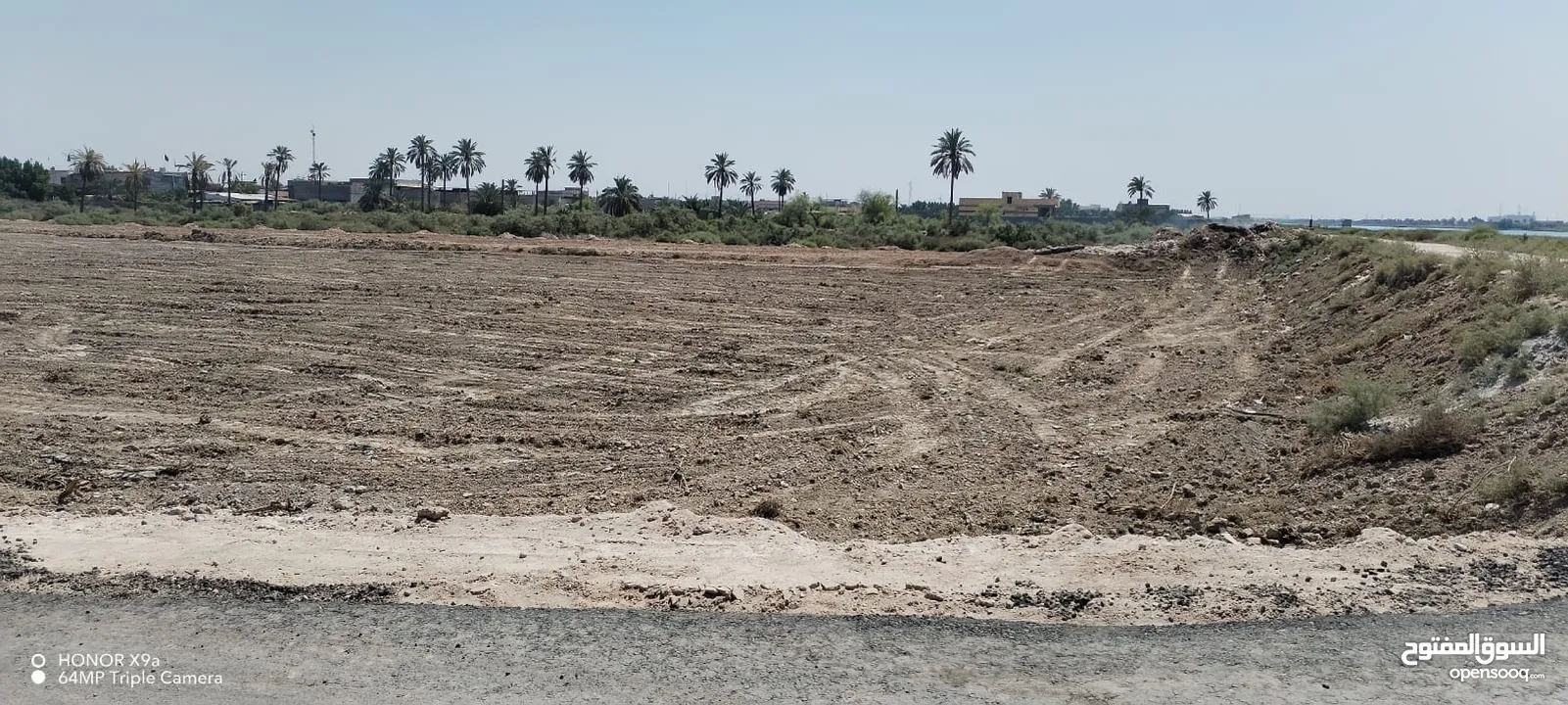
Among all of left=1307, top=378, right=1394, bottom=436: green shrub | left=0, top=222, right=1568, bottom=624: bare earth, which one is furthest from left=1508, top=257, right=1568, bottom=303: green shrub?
left=1307, top=378, right=1394, bottom=436: green shrub

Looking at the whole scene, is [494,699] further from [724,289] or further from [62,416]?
[724,289]

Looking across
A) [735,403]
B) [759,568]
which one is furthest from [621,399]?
[759,568]

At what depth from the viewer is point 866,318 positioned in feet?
80.5

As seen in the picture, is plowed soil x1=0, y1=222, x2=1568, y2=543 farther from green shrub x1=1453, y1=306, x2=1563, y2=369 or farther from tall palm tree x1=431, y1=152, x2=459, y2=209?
tall palm tree x1=431, y1=152, x2=459, y2=209

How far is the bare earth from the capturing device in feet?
24.6

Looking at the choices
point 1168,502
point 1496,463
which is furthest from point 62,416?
point 1496,463

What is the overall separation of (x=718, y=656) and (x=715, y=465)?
5447 millimetres

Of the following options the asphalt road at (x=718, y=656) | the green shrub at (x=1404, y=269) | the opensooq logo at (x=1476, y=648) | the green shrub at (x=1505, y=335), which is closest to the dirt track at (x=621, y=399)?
the green shrub at (x=1505, y=335)

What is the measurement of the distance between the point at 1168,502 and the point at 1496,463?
2639 mm

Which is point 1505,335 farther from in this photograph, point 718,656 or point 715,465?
point 718,656

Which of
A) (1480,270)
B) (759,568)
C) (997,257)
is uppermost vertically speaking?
(997,257)

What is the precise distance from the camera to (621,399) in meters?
14.9

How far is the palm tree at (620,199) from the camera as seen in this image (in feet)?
318

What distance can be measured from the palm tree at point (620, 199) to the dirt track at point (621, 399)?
223 ft
